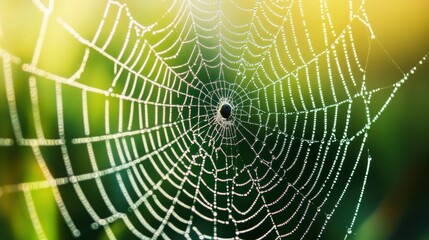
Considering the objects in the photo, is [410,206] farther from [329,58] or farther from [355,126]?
[329,58]

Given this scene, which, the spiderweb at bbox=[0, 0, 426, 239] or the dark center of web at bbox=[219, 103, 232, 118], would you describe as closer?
the spiderweb at bbox=[0, 0, 426, 239]

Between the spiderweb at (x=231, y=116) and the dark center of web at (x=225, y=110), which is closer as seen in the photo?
the spiderweb at (x=231, y=116)

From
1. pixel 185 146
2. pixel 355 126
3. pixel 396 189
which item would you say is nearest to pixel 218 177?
pixel 185 146
